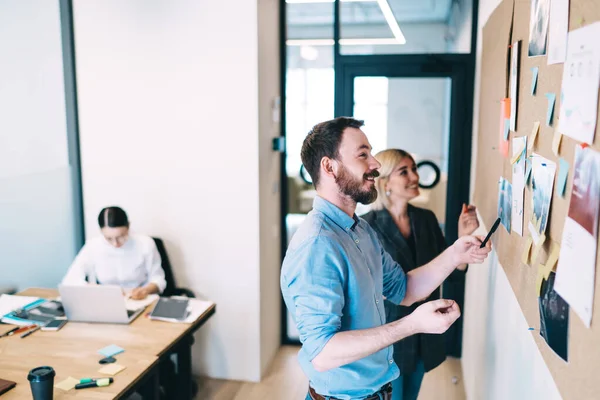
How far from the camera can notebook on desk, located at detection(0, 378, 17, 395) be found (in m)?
2.02

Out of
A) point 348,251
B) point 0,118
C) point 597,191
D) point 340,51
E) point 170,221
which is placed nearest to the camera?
point 597,191

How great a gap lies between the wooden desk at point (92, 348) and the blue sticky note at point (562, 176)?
1651mm

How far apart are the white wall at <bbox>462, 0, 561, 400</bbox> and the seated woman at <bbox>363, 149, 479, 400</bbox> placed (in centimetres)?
22

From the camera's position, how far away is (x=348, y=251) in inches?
62.7

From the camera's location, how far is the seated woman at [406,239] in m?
2.48

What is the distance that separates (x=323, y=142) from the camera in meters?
1.67

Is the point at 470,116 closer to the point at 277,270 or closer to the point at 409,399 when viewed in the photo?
the point at 277,270

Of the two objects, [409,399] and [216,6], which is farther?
[216,6]

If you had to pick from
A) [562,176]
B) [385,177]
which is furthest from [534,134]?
[385,177]

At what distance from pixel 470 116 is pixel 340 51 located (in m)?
1.00

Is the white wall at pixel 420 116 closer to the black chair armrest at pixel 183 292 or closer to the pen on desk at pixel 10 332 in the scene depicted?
the black chair armrest at pixel 183 292

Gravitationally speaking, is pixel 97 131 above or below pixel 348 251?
above

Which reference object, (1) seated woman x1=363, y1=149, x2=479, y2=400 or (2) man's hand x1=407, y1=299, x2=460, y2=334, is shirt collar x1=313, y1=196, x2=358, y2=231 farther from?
(1) seated woman x1=363, y1=149, x2=479, y2=400

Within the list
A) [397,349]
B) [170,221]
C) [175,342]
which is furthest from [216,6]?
[397,349]
